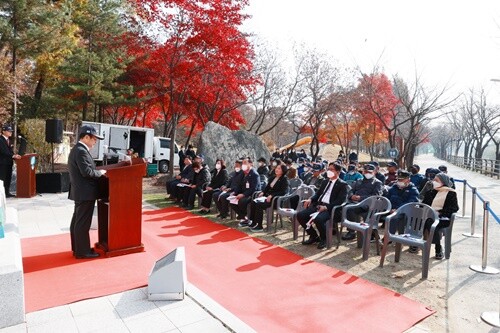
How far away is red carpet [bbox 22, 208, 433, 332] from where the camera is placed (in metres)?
3.45

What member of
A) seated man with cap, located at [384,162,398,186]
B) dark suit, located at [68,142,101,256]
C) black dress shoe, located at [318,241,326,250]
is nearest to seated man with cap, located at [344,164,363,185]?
seated man with cap, located at [384,162,398,186]

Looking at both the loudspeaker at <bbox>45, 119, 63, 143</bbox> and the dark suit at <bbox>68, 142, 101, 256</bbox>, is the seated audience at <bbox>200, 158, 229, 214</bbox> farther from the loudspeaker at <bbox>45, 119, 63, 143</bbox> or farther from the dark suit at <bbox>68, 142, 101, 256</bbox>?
the loudspeaker at <bbox>45, 119, 63, 143</bbox>

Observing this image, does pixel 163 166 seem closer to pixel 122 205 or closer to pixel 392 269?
pixel 122 205

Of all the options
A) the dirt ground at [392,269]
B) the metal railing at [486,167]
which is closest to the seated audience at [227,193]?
the dirt ground at [392,269]

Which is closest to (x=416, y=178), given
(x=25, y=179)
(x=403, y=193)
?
(x=403, y=193)

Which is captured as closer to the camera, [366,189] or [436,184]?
[436,184]

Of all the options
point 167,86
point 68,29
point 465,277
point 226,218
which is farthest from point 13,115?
point 465,277

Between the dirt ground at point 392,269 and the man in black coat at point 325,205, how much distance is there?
246 mm

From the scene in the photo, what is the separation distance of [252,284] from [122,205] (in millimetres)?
2019

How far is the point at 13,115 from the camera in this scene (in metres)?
14.6

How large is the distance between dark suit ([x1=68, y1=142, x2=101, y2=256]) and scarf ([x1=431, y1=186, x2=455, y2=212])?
4976mm

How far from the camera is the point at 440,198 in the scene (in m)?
5.54

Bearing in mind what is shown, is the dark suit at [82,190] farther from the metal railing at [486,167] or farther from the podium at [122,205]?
the metal railing at [486,167]

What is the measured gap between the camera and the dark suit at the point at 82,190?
14.9ft
